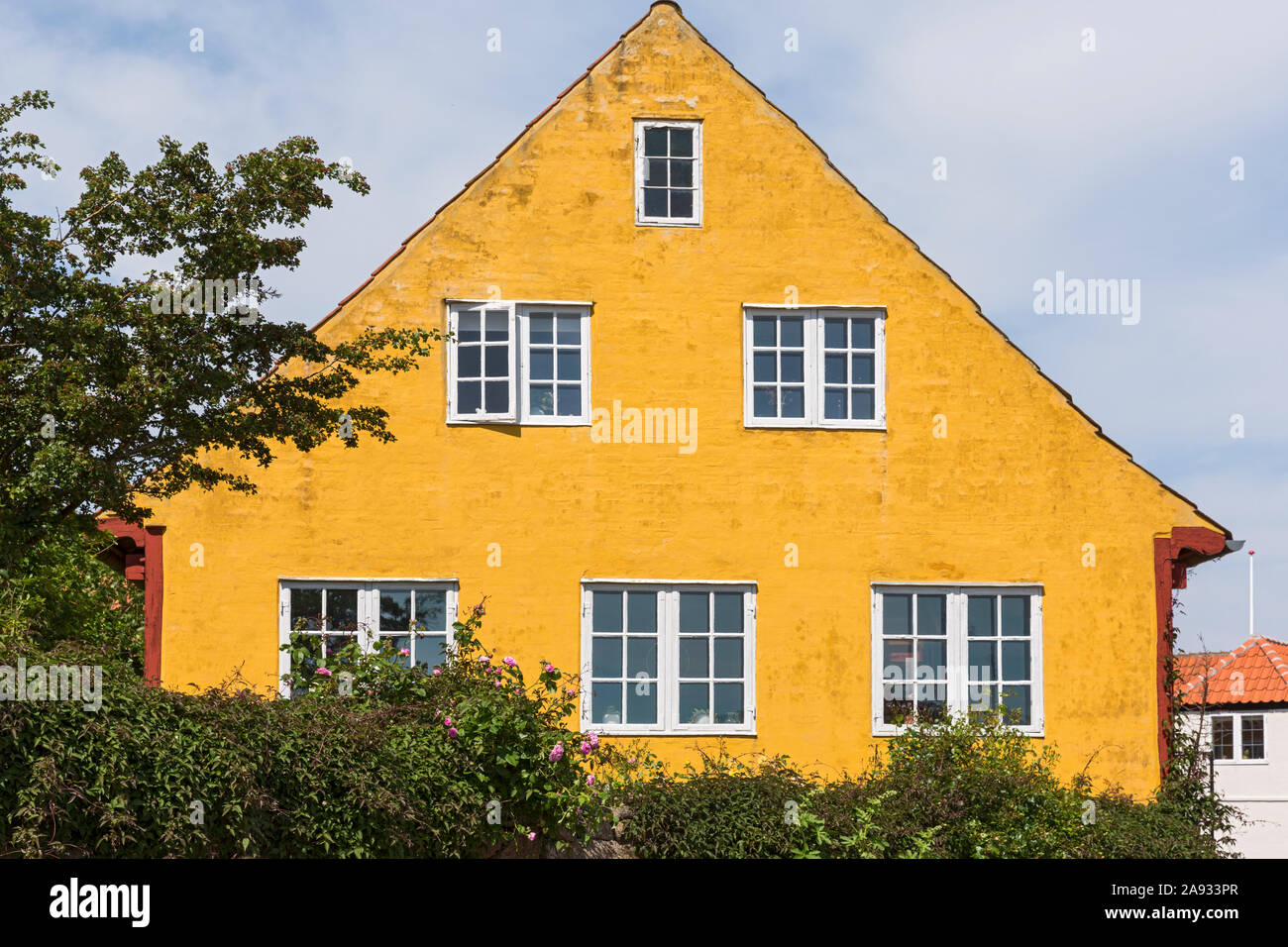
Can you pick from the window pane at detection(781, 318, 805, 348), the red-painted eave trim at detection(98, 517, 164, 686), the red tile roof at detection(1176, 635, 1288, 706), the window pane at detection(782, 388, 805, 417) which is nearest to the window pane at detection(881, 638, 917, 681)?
the window pane at detection(782, 388, 805, 417)

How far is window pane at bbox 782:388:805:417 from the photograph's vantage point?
50.8 ft

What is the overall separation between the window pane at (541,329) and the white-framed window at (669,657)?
2698 mm

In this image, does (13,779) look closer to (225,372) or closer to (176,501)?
(225,372)

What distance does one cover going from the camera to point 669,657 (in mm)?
14906

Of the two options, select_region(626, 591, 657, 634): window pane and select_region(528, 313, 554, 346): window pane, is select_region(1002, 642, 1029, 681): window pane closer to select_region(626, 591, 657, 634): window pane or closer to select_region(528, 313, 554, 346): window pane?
select_region(626, 591, 657, 634): window pane

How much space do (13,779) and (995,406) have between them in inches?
428

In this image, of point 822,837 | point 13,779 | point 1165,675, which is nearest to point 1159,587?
point 1165,675

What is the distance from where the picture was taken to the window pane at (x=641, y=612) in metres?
15.0

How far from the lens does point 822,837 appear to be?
11695 millimetres

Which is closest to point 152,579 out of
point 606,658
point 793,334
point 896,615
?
point 606,658

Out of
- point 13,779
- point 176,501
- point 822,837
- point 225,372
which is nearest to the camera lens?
point 13,779

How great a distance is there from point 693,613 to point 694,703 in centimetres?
95

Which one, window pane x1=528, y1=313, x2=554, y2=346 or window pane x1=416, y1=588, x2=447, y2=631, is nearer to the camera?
window pane x1=416, y1=588, x2=447, y2=631

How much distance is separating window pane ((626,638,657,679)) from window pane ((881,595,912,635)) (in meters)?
2.53
